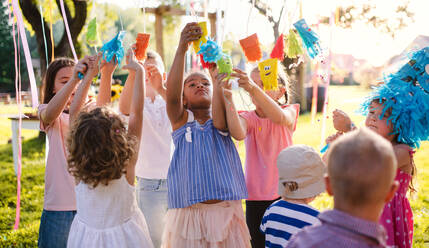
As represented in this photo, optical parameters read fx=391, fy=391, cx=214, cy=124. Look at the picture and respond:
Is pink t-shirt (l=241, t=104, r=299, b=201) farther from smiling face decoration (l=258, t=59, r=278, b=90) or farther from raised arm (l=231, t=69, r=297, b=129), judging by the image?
smiling face decoration (l=258, t=59, r=278, b=90)

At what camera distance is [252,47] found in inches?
82.0

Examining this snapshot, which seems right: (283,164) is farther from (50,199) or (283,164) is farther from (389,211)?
(50,199)

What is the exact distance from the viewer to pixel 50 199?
2.10 m

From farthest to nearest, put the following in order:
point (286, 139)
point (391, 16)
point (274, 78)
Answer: point (391, 16), point (286, 139), point (274, 78)

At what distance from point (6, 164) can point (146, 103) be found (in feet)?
17.6

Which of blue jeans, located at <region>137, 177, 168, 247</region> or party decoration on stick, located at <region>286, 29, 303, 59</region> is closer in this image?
party decoration on stick, located at <region>286, 29, 303, 59</region>

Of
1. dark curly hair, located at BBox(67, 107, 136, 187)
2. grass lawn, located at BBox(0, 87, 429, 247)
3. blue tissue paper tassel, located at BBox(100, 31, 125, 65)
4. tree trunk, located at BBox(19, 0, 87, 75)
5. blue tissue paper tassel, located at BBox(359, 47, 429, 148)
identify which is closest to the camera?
dark curly hair, located at BBox(67, 107, 136, 187)

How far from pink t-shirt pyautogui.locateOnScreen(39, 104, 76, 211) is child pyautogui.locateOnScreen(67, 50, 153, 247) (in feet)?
0.82

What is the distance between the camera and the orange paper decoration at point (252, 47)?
206 centimetres

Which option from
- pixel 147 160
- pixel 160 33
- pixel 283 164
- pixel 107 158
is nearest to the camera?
pixel 283 164

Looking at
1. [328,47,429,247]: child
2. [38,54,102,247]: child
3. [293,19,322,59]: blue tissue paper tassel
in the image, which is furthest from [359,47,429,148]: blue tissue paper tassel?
[38,54,102,247]: child

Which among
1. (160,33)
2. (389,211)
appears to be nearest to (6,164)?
(160,33)

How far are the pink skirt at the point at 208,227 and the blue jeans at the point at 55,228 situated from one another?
60 centimetres

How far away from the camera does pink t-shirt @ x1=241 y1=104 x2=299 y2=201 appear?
211 centimetres
